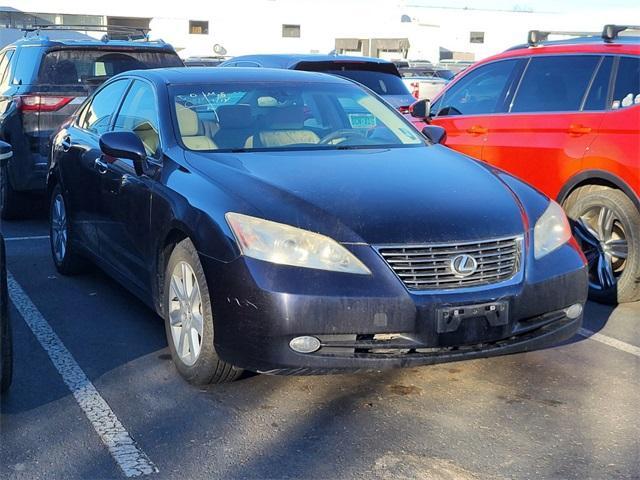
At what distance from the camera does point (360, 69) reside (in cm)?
1048

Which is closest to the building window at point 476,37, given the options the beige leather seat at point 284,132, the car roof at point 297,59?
the car roof at point 297,59

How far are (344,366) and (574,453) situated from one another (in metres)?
1.03

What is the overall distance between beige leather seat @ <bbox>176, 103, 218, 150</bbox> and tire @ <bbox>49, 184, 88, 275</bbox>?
1701mm

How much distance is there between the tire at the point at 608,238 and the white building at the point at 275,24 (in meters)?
40.1

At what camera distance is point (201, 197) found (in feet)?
13.9

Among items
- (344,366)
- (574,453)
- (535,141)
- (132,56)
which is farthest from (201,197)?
(132,56)

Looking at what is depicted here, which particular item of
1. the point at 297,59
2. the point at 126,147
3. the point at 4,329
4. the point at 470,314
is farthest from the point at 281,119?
the point at 297,59

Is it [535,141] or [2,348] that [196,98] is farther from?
[535,141]

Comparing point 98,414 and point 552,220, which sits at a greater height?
point 552,220

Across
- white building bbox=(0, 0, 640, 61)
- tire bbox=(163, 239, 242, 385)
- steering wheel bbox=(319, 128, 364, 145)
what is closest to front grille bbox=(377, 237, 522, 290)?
tire bbox=(163, 239, 242, 385)

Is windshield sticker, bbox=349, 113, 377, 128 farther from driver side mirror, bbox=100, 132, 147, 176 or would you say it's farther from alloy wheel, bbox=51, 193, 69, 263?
alloy wheel, bbox=51, 193, 69, 263

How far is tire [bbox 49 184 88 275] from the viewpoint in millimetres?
6348

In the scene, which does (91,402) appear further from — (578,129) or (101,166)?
(578,129)

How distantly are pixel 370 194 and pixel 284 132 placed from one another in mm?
1127
